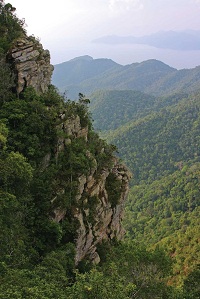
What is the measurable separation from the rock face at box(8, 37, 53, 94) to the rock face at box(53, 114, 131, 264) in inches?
173

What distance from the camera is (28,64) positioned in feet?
90.7

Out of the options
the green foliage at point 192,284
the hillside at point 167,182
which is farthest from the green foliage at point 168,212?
the green foliage at point 192,284

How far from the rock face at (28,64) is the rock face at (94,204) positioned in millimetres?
4385

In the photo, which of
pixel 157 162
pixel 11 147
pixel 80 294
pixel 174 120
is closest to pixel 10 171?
pixel 11 147

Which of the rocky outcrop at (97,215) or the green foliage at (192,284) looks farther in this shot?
the rocky outcrop at (97,215)

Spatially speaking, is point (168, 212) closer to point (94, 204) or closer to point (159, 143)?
point (159, 143)

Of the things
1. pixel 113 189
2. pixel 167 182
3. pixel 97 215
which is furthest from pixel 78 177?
pixel 167 182

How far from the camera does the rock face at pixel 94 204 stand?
23.9 metres

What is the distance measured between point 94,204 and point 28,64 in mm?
12787

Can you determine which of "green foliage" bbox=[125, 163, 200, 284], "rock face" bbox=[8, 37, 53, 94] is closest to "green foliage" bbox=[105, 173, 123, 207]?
"rock face" bbox=[8, 37, 53, 94]

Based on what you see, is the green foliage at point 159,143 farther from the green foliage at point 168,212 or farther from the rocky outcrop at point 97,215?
the rocky outcrop at point 97,215

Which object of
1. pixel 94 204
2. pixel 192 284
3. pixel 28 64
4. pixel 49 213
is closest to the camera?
pixel 192 284

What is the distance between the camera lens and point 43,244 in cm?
2103

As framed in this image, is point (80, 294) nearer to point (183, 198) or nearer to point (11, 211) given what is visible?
point (11, 211)
